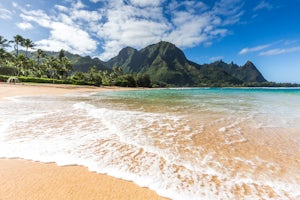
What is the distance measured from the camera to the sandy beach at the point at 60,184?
260cm

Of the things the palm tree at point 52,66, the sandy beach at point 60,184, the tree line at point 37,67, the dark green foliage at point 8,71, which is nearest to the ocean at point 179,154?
the sandy beach at point 60,184

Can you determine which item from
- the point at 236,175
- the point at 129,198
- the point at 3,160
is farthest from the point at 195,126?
the point at 3,160

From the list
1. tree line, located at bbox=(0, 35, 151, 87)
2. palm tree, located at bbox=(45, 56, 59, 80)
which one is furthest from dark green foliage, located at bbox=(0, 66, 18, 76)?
palm tree, located at bbox=(45, 56, 59, 80)

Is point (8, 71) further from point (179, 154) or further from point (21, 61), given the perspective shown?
point (179, 154)

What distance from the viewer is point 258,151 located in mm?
4488

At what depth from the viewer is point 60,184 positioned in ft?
9.43

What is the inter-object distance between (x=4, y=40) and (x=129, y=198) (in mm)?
87059

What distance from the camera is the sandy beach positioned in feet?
8.54

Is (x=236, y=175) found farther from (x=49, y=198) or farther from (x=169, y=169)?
(x=49, y=198)

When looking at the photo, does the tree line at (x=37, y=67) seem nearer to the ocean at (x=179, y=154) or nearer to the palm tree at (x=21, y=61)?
the palm tree at (x=21, y=61)

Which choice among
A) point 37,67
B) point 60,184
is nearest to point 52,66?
point 37,67

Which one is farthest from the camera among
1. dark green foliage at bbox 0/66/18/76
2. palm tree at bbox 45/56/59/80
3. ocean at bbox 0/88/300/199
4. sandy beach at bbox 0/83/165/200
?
dark green foliage at bbox 0/66/18/76

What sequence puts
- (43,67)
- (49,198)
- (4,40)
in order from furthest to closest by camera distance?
(43,67), (4,40), (49,198)

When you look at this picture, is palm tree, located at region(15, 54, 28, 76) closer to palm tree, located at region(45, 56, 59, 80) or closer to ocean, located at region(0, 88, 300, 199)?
palm tree, located at region(45, 56, 59, 80)
